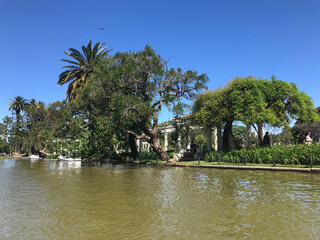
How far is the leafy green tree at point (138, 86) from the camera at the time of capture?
21.3 m

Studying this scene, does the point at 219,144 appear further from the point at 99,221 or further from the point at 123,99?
the point at 99,221

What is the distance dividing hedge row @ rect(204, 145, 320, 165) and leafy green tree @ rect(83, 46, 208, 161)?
7.24 metres

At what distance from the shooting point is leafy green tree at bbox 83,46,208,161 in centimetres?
2130

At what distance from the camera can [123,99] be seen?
2127 cm

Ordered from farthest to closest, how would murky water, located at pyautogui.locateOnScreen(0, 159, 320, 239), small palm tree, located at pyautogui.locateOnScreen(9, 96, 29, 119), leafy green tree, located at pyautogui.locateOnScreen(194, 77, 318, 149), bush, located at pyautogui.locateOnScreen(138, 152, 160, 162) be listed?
small palm tree, located at pyautogui.locateOnScreen(9, 96, 29, 119), bush, located at pyautogui.locateOnScreen(138, 152, 160, 162), leafy green tree, located at pyautogui.locateOnScreen(194, 77, 318, 149), murky water, located at pyautogui.locateOnScreen(0, 159, 320, 239)

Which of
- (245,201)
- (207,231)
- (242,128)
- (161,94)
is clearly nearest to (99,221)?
(207,231)

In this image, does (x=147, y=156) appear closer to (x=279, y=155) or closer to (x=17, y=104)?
(x=279, y=155)

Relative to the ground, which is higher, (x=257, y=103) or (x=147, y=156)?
(x=257, y=103)

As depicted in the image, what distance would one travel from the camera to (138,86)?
24.9 m

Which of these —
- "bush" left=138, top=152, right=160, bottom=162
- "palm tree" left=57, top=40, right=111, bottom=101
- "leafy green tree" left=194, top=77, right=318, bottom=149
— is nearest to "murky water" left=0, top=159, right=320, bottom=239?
"leafy green tree" left=194, top=77, right=318, bottom=149

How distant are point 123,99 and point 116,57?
5511 mm

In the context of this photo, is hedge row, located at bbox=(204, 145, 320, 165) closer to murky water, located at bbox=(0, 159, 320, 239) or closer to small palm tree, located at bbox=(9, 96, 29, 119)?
murky water, located at bbox=(0, 159, 320, 239)

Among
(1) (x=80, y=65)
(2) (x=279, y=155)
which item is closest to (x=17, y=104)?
(1) (x=80, y=65)

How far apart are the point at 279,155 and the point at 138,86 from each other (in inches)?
557
